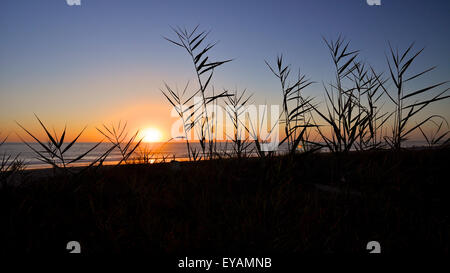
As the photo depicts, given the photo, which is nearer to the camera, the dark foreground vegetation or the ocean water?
the dark foreground vegetation

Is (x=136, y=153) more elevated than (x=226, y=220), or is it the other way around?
(x=136, y=153)

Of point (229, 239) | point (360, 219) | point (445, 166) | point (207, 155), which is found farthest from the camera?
point (207, 155)

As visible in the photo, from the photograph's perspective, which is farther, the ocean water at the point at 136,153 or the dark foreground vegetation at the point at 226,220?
the ocean water at the point at 136,153

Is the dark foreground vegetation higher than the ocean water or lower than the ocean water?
lower

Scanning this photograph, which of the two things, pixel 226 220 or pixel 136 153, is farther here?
pixel 136 153

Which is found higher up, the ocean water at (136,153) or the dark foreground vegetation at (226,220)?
the ocean water at (136,153)
